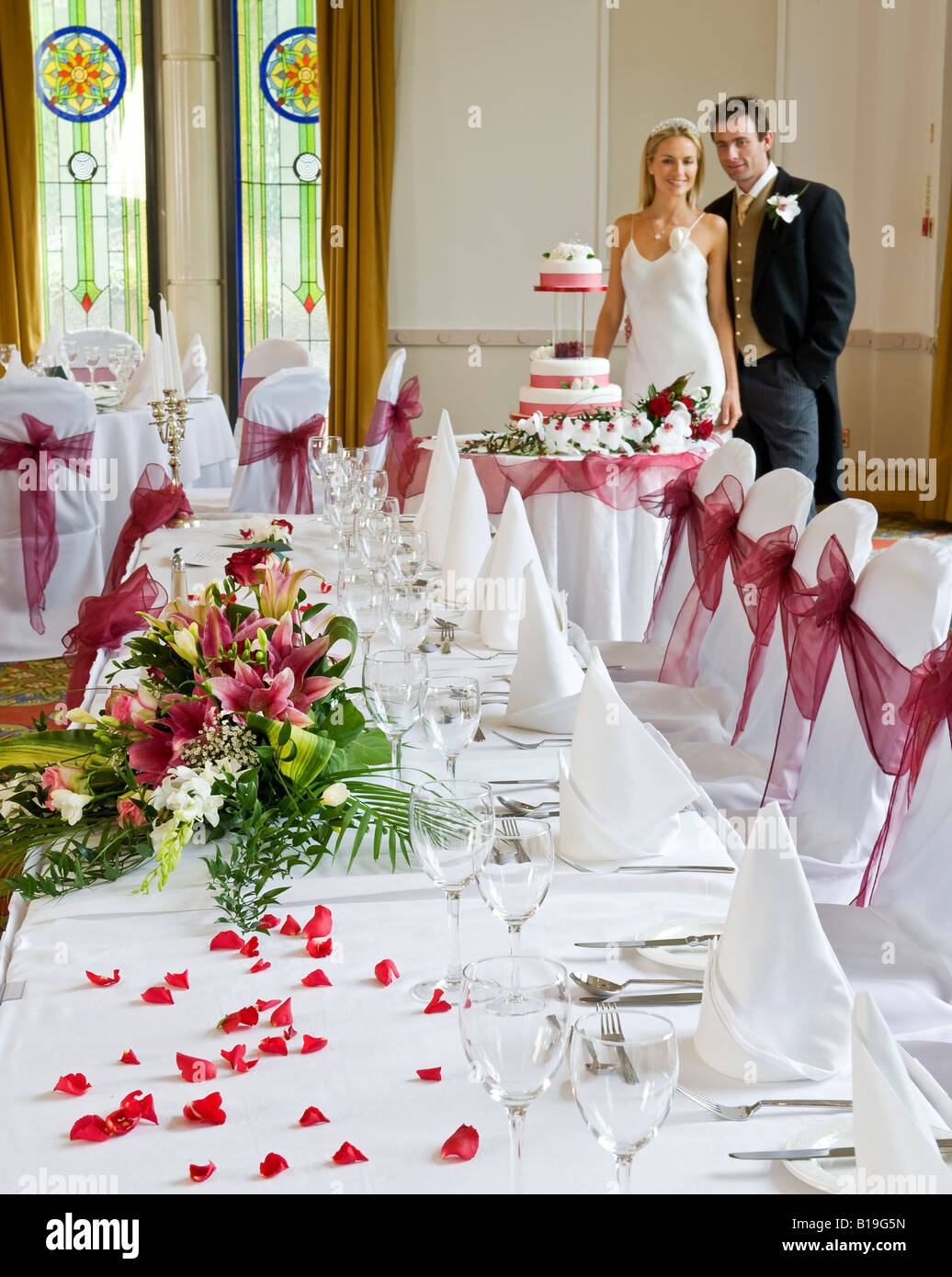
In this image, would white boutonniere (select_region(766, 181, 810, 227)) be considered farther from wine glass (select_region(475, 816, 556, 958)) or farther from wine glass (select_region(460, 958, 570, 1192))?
wine glass (select_region(460, 958, 570, 1192))

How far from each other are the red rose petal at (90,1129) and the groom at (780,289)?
4559 mm

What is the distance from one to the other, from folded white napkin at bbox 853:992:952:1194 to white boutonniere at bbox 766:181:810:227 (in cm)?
465

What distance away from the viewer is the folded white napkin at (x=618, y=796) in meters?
1.51

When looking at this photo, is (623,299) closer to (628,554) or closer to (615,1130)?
(628,554)

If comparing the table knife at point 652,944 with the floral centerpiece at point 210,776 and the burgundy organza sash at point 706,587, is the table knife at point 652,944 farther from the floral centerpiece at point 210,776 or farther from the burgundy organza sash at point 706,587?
the burgundy organza sash at point 706,587

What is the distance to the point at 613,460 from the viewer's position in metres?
4.10

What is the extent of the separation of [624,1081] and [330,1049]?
406mm

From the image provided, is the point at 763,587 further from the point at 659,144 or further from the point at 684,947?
the point at 659,144

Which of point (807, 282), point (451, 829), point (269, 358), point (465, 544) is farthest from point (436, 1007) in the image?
point (269, 358)

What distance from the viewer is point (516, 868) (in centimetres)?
109

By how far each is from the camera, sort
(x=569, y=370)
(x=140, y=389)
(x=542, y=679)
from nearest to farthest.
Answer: (x=542, y=679), (x=569, y=370), (x=140, y=389)

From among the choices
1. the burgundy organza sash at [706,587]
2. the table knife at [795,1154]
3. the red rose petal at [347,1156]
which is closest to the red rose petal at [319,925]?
the red rose petal at [347,1156]

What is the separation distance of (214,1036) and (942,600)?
125 centimetres
